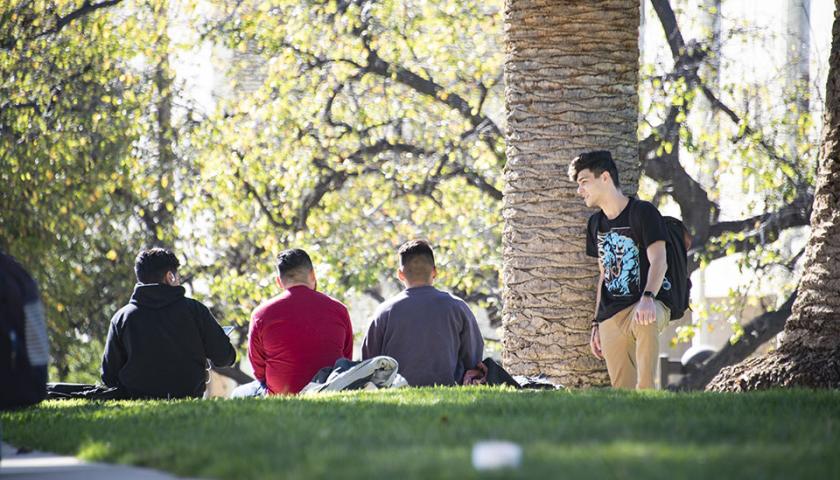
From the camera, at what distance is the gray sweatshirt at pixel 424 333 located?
9.27 meters

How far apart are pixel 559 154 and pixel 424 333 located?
1.77 meters

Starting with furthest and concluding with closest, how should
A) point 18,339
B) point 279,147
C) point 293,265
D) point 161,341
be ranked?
point 279,147 < point 293,265 < point 161,341 < point 18,339

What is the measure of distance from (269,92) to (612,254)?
10.3 metres

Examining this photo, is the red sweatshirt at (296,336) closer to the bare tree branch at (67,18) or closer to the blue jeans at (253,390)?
the blue jeans at (253,390)

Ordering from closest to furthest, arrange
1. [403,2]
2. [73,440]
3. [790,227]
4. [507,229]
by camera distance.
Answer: [73,440] < [507,229] < [790,227] < [403,2]

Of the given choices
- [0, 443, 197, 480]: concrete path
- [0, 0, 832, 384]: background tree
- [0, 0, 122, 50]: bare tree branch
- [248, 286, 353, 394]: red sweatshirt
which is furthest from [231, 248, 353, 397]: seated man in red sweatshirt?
[0, 0, 122, 50]: bare tree branch

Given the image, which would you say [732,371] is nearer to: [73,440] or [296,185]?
[73,440]

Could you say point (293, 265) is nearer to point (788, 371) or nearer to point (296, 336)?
point (296, 336)

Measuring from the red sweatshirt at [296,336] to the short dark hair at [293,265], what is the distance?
0.10m

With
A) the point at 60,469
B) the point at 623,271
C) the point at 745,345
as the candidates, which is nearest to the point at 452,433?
the point at 60,469

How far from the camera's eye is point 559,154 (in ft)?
32.7

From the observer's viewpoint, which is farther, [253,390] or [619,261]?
[253,390]

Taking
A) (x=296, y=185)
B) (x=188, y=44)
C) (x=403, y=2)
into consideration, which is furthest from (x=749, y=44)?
(x=188, y=44)

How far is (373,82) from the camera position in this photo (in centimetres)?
1836
